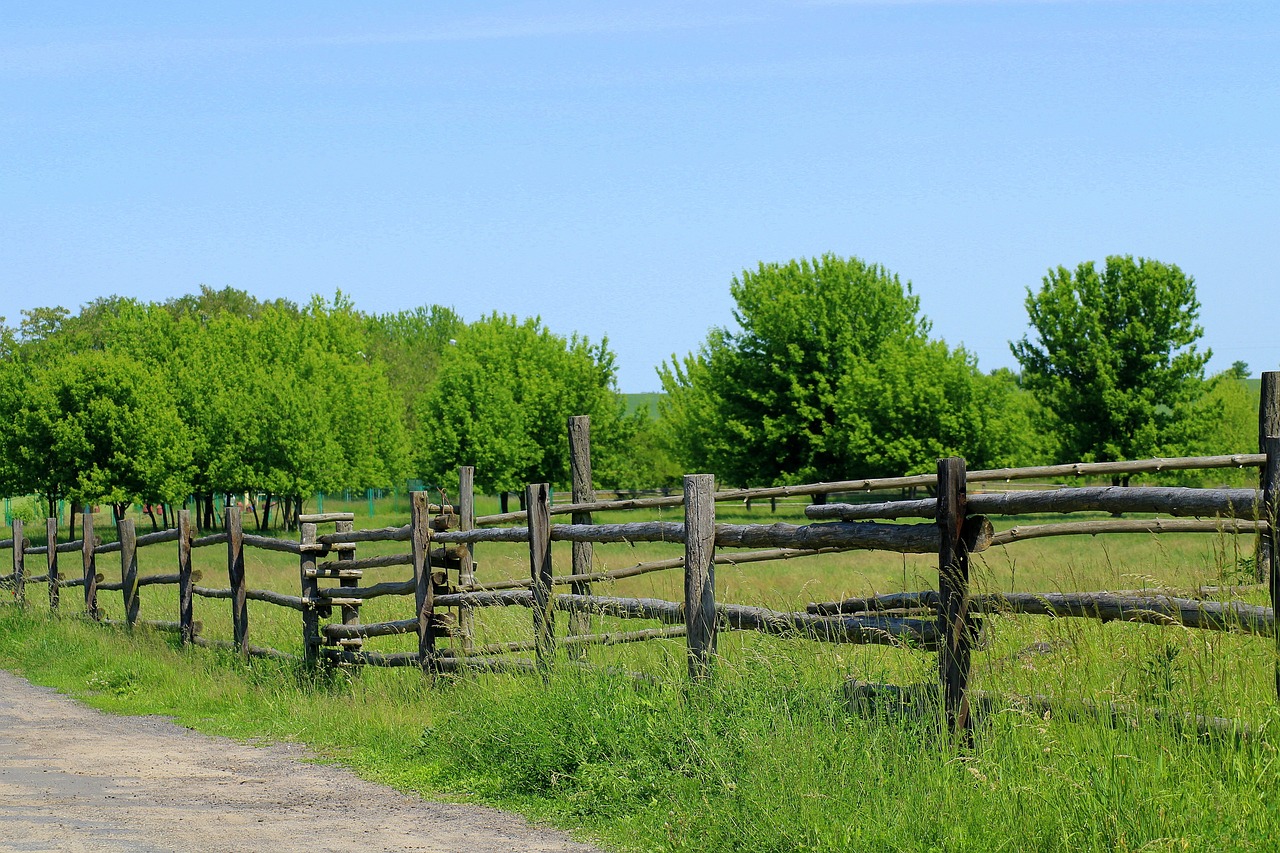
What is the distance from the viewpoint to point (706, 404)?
161 feet

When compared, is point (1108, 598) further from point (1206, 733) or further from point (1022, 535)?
point (1022, 535)

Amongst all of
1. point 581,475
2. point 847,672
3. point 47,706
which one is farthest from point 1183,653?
point 47,706

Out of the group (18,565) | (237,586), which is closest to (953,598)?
(237,586)

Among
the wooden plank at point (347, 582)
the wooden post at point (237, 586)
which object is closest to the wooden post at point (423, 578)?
the wooden plank at point (347, 582)

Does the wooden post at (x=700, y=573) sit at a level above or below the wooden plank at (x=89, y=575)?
above

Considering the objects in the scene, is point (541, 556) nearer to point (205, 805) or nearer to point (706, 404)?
point (205, 805)

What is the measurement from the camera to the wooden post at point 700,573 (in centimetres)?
699

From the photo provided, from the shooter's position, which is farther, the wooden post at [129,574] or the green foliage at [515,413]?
the green foliage at [515,413]

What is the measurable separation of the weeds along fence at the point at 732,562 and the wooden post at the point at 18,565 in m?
5.07

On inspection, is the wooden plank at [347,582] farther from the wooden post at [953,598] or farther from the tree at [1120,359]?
the tree at [1120,359]

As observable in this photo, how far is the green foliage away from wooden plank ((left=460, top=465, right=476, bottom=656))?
130 feet

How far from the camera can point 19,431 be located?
45781mm

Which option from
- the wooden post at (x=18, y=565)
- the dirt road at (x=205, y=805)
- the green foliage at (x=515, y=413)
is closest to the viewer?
the dirt road at (x=205, y=805)

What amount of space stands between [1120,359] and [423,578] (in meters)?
39.5
